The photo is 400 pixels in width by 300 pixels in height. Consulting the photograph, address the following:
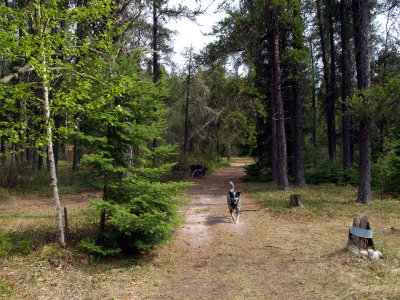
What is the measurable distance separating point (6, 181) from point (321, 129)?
127ft

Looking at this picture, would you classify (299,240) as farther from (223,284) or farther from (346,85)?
(346,85)

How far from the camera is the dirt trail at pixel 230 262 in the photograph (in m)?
6.25

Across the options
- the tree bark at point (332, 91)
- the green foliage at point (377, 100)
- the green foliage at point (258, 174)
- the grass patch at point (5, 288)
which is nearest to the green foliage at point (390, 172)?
the green foliage at point (377, 100)

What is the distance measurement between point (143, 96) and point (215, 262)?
4.34m

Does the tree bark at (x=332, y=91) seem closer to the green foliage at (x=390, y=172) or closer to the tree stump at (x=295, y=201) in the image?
the green foliage at (x=390, y=172)

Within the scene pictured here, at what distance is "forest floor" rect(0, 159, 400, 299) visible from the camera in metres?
6.08

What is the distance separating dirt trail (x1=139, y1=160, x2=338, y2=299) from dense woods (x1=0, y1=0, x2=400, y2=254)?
3.42 ft

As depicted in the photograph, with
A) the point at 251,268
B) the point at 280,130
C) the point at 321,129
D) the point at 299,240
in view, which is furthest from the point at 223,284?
the point at 321,129

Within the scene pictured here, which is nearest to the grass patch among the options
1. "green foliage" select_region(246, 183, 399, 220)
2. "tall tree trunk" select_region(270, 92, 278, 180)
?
"green foliage" select_region(246, 183, 399, 220)

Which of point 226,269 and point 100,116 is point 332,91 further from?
point 100,116

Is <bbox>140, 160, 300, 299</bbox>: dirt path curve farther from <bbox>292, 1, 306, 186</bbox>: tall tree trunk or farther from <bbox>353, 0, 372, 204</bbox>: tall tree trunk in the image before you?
<bbox>292, 1, 306, 186</bbox>: tall tree trunk

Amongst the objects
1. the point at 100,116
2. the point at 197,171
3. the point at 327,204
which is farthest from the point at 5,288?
the point at 197,171

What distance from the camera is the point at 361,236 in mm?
7469

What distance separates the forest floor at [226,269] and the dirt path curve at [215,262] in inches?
0.7
